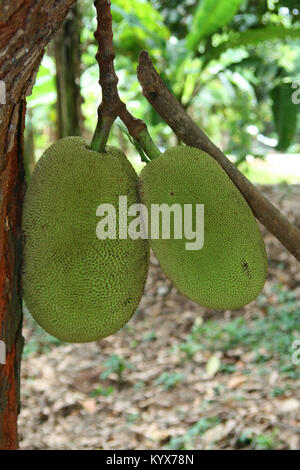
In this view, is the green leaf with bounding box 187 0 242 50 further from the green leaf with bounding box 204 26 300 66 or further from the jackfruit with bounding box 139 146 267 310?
the jackfruit with bounding box 139 146 267 310

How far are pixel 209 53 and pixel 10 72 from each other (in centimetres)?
215

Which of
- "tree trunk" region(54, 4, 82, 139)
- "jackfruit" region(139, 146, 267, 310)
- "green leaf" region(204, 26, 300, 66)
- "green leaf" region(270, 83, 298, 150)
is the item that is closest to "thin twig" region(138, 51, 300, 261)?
"jackfruit" region(139, 146, 267, 310)

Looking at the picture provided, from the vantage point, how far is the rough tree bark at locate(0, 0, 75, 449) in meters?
0.54

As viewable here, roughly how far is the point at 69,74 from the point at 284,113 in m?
1.02

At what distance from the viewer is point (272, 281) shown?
8.70 ft

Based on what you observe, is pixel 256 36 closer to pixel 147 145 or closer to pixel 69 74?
pixel 69 74

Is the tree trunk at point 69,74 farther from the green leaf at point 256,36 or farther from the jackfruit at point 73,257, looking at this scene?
the jackfruit at point 73,257

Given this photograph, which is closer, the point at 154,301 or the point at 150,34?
the point at 150,34

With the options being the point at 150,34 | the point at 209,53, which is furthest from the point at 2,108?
the point at 209,53

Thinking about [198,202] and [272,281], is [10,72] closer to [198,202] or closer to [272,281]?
[198,202]

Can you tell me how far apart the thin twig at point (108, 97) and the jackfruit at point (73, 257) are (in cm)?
7

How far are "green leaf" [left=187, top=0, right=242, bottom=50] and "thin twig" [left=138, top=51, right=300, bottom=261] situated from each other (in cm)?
164
